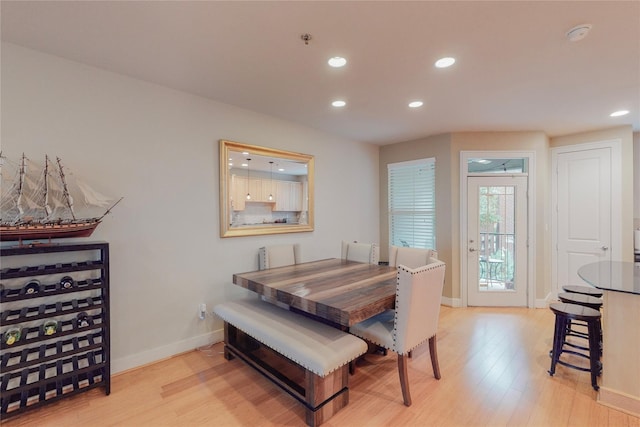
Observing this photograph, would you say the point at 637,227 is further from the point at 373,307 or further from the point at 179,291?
the point at 179,291

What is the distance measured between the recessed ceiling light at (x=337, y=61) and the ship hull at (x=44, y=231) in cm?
216

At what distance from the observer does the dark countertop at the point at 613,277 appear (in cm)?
200

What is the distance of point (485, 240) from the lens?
13.9 feet

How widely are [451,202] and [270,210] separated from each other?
2.64 meters

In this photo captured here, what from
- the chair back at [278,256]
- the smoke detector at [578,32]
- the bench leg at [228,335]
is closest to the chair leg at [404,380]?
the bench leg at [228,335]

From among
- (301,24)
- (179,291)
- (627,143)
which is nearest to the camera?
(301,24)

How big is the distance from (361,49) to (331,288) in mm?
1866

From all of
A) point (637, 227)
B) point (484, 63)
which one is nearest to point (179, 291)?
point (484, 63)

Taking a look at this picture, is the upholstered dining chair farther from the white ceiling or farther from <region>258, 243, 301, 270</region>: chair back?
the white ceiling

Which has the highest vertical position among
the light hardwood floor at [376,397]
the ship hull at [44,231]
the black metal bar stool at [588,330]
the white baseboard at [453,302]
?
the ship hull at [44,231]

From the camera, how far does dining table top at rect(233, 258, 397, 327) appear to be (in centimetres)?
200

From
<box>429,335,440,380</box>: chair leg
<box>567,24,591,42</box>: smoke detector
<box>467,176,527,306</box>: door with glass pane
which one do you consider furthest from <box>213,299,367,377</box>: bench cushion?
<box>467,176,527,306</box>: door with glass pane

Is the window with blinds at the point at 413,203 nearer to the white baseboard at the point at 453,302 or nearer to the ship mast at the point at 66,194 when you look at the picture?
the white baseboard at the point at 453,302

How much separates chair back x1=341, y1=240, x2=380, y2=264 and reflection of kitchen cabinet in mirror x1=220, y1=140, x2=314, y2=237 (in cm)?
58
